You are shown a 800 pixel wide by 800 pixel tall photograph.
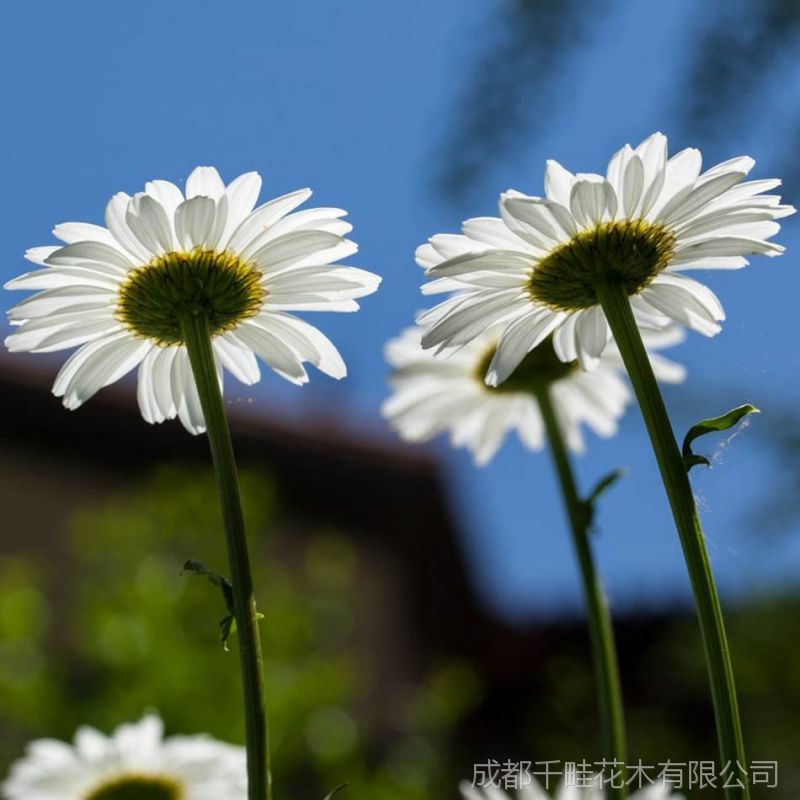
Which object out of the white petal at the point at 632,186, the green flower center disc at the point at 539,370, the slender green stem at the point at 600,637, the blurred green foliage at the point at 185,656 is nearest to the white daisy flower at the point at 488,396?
the green flower center disc at the point at 539,370

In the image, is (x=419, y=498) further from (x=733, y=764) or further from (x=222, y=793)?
(x=733, y=764)

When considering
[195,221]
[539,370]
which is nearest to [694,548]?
[195,221]

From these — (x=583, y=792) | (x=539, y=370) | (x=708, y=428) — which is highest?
(x=539, y=370)

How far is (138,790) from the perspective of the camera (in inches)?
35.5

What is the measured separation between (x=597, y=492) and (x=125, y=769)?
44cm

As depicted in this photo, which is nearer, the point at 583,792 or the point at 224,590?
the point at 224,590

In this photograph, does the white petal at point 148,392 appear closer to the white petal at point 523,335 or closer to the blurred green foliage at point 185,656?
the white petal at point 523,335

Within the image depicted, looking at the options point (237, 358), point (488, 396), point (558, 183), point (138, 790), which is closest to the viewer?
point (558, 183)

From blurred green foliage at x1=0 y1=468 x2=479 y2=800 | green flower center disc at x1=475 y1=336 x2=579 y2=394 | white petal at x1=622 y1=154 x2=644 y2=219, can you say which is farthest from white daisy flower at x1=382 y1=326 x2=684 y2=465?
blurred green foliage at x1=0 y1=468 x2=479 y2=800

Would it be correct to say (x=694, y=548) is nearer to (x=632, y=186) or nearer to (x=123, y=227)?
(x=632, y=186)

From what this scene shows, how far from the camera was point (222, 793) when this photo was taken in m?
0.83

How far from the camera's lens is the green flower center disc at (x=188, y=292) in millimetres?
644

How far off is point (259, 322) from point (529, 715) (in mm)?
4954

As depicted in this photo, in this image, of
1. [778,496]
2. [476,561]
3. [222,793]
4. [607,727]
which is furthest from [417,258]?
[476,561]
